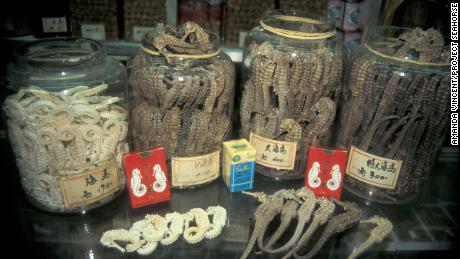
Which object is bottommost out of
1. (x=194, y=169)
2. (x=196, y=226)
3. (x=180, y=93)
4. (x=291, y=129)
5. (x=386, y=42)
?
(x=196, y=226)

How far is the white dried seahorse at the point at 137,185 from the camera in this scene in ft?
3.10

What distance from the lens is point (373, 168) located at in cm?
101

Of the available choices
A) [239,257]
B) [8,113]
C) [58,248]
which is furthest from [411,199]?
[8,113]

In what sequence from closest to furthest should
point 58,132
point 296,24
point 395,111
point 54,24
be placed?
point 58,132 → point 395,111 → point 296,24 → point 54,24

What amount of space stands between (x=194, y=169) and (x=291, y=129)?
27 centimetres

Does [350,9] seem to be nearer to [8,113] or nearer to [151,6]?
[151,6]

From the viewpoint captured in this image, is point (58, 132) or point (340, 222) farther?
point (340, 222)

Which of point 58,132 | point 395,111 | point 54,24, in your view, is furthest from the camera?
point 54,24

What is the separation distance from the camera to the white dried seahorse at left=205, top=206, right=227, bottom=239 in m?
0.94

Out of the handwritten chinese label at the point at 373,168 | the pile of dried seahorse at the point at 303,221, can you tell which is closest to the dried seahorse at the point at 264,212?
the pile of dried seahorse at the point at 303,221

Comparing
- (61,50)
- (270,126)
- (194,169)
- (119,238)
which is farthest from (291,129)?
(61,50)

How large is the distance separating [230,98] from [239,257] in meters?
0.40

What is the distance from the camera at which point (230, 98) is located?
106 centimetres

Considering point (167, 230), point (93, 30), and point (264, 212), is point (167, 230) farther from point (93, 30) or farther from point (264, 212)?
point (93, 30)
